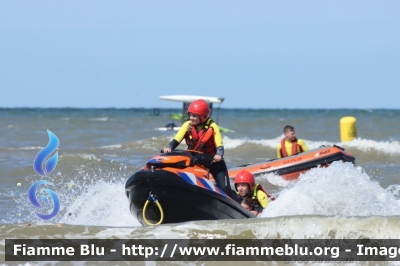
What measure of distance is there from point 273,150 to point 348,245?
49.9 ft

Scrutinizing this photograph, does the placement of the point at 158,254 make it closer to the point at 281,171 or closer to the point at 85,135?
the point at 281,171

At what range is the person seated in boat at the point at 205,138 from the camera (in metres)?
7.99

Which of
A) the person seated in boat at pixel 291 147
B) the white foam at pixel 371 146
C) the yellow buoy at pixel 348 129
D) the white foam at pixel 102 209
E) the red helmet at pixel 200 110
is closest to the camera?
the red helmet at pixel 200 110

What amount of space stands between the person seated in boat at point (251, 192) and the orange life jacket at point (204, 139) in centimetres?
44

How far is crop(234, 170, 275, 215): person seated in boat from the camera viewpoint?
8219 millimetres

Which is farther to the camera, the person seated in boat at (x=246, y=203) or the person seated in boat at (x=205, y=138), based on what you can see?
the person seated in boat at (x=246, y=203)

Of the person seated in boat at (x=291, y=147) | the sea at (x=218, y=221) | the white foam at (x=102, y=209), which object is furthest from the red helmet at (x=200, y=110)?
the person seated in boat at (x=291, y=147)

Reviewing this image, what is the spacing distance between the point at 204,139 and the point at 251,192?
85 centimetres

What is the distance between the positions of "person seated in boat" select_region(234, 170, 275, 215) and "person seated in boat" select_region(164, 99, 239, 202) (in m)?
0.19

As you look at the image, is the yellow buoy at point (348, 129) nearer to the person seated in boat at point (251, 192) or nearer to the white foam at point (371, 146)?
the white foam at point (371, 146)

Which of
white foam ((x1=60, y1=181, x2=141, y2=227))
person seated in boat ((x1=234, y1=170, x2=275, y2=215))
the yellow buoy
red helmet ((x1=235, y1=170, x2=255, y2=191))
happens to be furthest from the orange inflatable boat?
the yellow buoy

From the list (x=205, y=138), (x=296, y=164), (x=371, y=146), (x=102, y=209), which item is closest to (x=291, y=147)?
(x=296, y=164)

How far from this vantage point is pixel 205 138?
318 inches

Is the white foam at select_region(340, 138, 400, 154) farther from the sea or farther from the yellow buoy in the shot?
the sea
